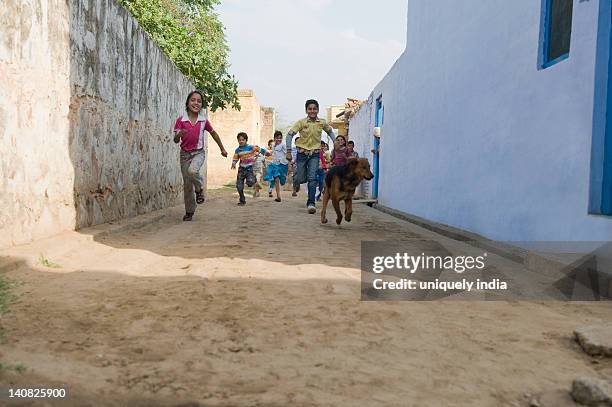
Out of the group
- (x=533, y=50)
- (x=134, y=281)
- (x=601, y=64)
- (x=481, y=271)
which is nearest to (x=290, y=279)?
(x=134, y=281)

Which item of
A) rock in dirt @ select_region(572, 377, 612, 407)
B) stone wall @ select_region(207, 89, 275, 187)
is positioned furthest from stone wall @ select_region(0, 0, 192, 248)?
stone wall @ select_region(207, 89, 275, 187)

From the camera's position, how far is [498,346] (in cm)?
203

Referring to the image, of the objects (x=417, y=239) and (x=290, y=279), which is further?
(x=417, y=239)

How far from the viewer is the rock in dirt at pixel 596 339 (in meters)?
1.93

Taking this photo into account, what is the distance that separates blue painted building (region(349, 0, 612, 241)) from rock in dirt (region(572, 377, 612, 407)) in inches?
89.8

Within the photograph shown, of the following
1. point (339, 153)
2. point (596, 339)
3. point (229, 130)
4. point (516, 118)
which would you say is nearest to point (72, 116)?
point (516, 118)

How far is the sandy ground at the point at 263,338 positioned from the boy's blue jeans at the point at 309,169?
456 cm

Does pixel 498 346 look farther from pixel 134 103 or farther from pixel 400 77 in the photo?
pixel 400 77

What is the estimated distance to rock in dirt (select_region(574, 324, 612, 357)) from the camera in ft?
6.33

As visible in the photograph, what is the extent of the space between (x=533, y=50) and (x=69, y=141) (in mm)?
4677

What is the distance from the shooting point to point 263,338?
2.00 meters

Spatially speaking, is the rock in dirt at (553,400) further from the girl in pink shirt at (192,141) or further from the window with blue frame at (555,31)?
the girl in pink shirt at (192,141)

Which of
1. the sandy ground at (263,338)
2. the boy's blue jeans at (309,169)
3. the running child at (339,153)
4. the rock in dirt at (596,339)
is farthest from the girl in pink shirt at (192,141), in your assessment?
the rock in dirt at (596,339)

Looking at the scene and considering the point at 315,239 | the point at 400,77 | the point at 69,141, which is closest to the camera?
the point at 69,141
